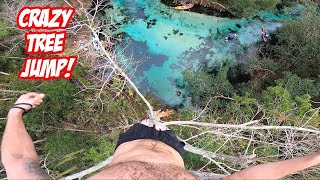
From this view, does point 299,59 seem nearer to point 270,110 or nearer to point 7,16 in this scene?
point 270,110

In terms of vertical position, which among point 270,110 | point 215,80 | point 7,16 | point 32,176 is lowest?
point 215,80

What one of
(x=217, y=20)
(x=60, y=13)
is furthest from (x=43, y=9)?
(x=217, y=20)

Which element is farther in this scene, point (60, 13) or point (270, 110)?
point (60, 13)

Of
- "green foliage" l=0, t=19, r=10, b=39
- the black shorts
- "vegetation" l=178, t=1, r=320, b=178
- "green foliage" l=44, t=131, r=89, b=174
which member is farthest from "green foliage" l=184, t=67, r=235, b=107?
the black shorts

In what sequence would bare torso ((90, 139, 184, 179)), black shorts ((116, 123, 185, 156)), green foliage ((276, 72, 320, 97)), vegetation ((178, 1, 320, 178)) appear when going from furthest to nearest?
green foliage ((276, 72, 320, 97)), vegetation ((178, 1, 320, 178)), black shorts ((116, 123, 185, 156)), bare torso ((90, 139, 184, 179))

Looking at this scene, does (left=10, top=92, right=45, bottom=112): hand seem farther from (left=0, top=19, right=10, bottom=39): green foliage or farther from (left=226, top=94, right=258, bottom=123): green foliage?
(left=0, top=19, right=10, bottom=39): green foliage

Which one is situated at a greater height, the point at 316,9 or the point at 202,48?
the point at 316,9

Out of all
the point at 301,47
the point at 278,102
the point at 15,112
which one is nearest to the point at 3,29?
the point at 278,102

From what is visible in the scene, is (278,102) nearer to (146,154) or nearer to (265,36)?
(265,36)
